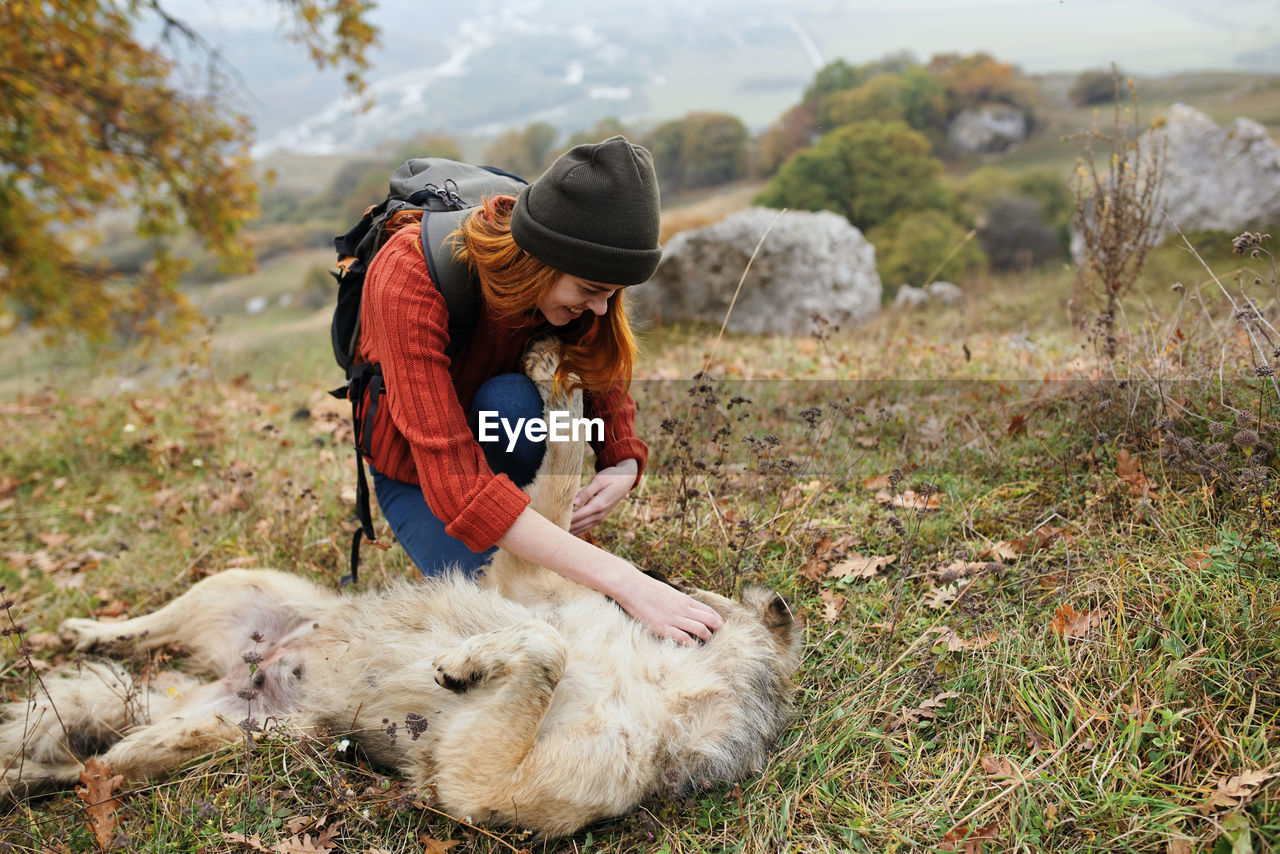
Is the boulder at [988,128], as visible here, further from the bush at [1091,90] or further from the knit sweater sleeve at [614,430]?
the knit sweater sleeve at [614,430]

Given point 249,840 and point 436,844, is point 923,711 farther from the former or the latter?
point 249,840

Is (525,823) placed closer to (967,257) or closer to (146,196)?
(146,196)

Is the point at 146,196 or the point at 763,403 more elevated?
the point at 146,196

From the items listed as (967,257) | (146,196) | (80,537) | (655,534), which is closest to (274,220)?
(146,196)

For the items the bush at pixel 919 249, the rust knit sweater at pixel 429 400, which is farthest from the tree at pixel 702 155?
the rust knit sweater at pixel 429 400

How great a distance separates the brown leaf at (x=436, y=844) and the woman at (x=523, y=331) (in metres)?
0.84

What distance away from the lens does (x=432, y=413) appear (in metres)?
2.26

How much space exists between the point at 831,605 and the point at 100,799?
8.54ft

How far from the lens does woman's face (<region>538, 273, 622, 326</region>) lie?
226 cm

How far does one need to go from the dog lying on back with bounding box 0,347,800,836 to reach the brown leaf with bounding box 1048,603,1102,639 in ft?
2.76

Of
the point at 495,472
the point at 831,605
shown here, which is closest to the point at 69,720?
the point at 495,472

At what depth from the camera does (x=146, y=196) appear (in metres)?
8.88

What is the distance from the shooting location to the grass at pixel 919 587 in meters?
1.90

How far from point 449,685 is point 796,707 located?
1163 mm
